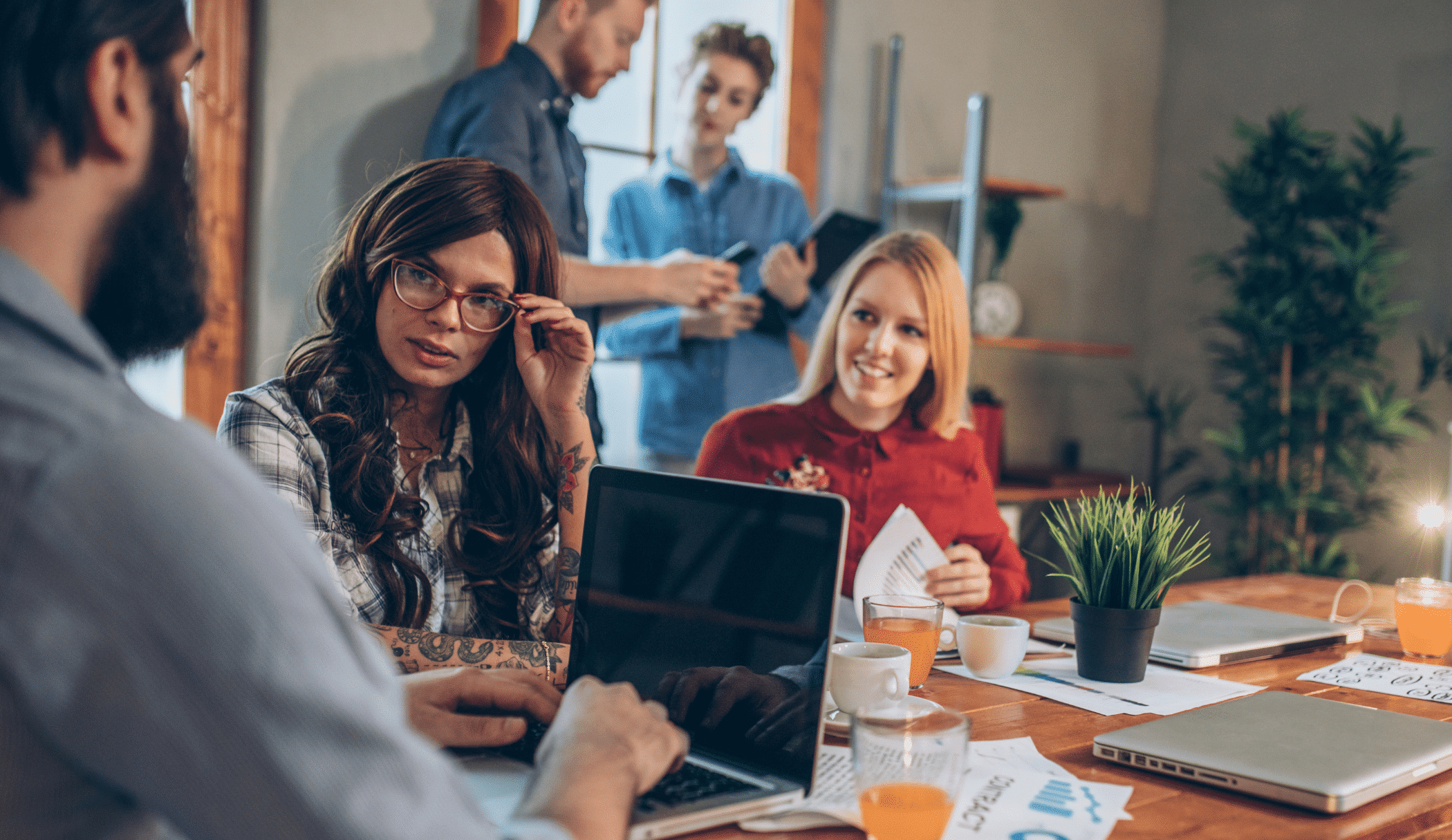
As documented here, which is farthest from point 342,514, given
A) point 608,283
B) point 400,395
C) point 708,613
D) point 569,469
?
point 608,283

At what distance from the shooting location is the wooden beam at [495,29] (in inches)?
105

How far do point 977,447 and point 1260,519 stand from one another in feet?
8.03

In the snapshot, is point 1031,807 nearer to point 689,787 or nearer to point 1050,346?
point 689,787

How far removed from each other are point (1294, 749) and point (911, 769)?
15.8 inches

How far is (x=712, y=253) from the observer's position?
281 centimetres

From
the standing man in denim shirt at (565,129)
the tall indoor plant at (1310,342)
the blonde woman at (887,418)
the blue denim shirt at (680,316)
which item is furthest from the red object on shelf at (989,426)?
the blonde woman at (887,418)

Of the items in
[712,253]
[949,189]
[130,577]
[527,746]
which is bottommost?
[527,746]

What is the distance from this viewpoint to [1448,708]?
119cm

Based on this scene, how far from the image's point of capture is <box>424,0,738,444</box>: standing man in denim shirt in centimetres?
218

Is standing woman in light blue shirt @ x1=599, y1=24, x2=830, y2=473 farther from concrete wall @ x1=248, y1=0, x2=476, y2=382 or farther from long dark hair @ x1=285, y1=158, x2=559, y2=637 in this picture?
long dark hair @ x1=285, y1=158, x2=559, y2=637

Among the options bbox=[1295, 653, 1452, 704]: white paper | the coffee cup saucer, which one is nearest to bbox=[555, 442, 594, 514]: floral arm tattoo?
the coffee cup saucer

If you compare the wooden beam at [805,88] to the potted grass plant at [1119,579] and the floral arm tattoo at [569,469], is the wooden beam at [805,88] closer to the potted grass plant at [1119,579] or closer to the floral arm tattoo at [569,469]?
the floral arm tattoo at [569,469]

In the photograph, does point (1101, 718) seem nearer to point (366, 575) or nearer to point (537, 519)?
point (537, 519)

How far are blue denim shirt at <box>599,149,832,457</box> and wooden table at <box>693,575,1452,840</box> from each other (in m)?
1.23
